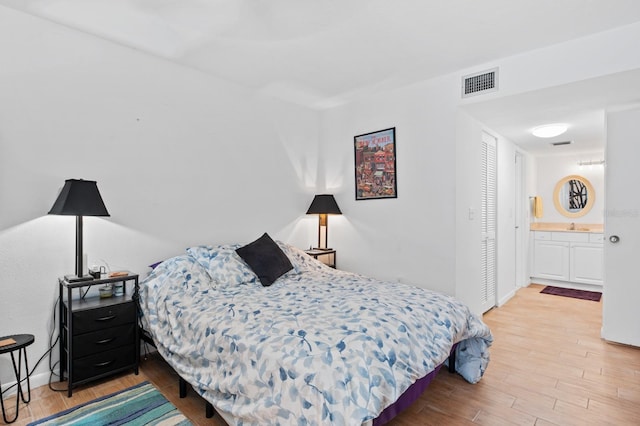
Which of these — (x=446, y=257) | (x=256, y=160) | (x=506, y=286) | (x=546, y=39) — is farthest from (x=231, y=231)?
(x=506, y=286)

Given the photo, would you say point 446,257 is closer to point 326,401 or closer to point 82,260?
point 326,401

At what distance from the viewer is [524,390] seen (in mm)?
2369

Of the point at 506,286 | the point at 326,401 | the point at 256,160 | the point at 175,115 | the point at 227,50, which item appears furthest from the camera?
the point at 506,286

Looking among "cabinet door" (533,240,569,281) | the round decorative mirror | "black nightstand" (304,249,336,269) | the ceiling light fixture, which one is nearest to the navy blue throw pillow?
"black nightstand" (304,249,336,269)

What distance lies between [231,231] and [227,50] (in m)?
1.68

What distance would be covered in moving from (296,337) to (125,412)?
51.1 inches

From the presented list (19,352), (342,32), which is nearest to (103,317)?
(19,352)

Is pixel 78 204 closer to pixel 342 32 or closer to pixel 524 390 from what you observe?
pixel 342 32

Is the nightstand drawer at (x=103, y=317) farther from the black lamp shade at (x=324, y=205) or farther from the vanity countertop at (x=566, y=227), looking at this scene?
the vanity countertop at (x=566, y=227)

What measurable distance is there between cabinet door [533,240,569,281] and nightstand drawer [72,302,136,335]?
5778 mm

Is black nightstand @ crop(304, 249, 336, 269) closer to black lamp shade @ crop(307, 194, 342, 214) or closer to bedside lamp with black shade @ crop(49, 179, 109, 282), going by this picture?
black lamp shade @ crop(307, 194, 342, 214)

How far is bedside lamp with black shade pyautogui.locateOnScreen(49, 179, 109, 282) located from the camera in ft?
7.49

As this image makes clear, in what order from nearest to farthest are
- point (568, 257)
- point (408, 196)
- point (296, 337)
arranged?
point (296, 337)
point (408, 196)
point (568, 257)

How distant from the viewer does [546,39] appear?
2.62 metres
